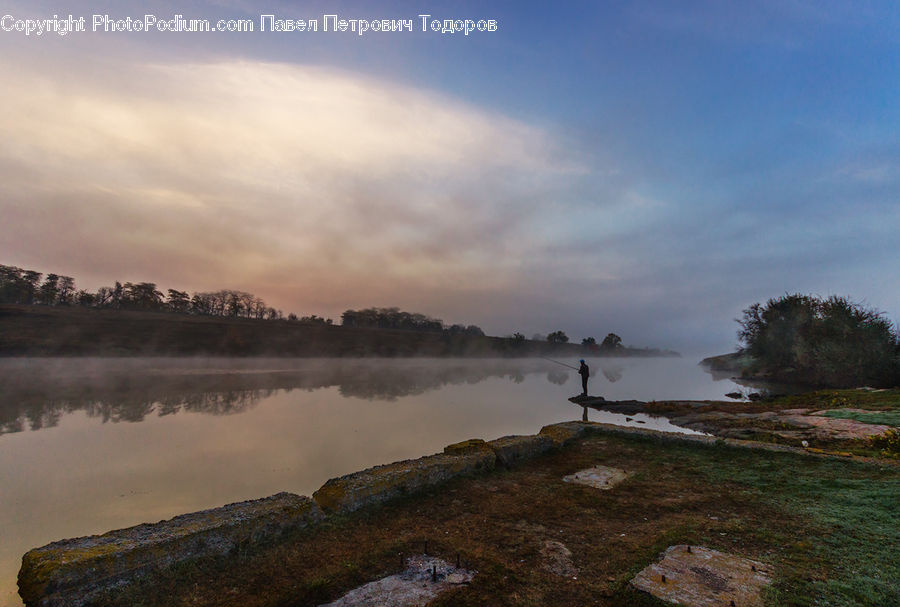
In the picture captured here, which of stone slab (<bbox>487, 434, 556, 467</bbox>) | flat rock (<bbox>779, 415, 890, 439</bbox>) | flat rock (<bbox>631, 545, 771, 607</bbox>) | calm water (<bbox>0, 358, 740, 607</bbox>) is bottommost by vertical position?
calm water (<bbox>0, 358, 740, 607</bbox>)

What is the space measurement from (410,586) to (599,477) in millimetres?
3761

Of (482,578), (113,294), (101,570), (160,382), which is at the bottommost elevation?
(160,382)

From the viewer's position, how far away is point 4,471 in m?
6.75

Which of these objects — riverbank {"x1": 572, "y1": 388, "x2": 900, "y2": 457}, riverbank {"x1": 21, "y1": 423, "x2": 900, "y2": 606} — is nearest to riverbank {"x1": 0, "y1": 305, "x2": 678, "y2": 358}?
riverbank {"x1": 572, "y1": 388, "x2": 900, "y2": 457}

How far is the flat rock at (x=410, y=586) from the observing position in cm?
261

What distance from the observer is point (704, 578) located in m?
2.85

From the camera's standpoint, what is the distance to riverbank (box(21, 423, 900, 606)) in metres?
2.73

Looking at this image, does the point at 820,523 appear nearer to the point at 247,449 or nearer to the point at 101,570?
the point at 101,570

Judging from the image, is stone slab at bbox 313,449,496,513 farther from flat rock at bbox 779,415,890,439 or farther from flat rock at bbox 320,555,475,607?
flat rock at bbox 779,415,890,439

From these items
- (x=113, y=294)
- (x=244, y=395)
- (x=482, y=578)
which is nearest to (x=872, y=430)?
(x=482, y=578)

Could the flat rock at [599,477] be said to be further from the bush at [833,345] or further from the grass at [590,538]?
the bush at [833,345]

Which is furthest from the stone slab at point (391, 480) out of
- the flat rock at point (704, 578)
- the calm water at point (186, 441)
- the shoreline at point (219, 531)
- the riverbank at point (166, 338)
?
the riverbank at point (166, 338)

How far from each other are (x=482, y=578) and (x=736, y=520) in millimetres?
2960

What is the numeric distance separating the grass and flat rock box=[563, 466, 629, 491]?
15cm
